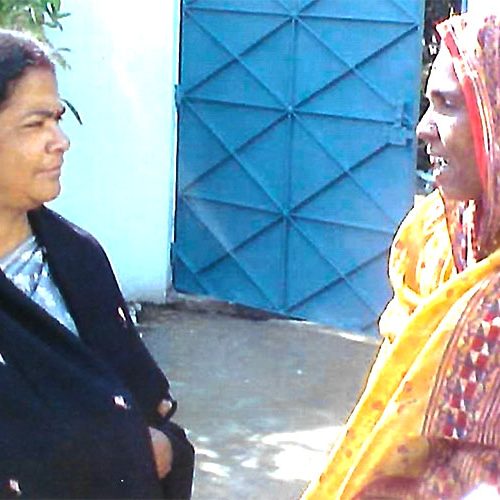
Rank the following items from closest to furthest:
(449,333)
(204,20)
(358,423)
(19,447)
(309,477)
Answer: (449,333), (358,423), (19,447), (309,477), (204,20)

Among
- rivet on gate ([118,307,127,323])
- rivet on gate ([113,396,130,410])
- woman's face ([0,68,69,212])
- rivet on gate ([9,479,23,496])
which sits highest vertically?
woman's face ([0,68,69,212])

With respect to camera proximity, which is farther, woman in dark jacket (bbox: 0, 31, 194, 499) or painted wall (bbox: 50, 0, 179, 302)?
painted wall (bbox: 50, 0, 179, 302)

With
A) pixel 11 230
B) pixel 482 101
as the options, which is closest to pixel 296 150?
pixel 11 230

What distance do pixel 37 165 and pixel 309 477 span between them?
2905 millimetres

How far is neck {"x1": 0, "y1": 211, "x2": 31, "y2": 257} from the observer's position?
239 centimetres

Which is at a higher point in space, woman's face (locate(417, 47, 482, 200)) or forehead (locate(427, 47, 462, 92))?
forehead (locate(427, 47, 462, 92))

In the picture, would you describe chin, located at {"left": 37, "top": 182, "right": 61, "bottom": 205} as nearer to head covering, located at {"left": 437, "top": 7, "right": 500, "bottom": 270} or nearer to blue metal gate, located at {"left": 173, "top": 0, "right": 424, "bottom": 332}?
head covering, located at {"left": 437, "top": 7, "right": 500, "bottom": 270}

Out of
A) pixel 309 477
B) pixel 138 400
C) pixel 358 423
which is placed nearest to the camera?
pixel 358 423

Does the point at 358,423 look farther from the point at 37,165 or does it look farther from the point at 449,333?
the point at 37,165

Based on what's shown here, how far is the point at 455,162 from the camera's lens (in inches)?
74.0

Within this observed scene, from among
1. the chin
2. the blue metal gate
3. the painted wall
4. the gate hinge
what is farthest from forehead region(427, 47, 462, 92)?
the gate hinge

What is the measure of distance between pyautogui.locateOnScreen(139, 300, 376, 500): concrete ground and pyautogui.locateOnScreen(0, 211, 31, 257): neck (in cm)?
255

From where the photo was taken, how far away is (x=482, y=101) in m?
1.82

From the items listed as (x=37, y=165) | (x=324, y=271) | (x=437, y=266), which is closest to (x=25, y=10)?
(x=324, y=271)
